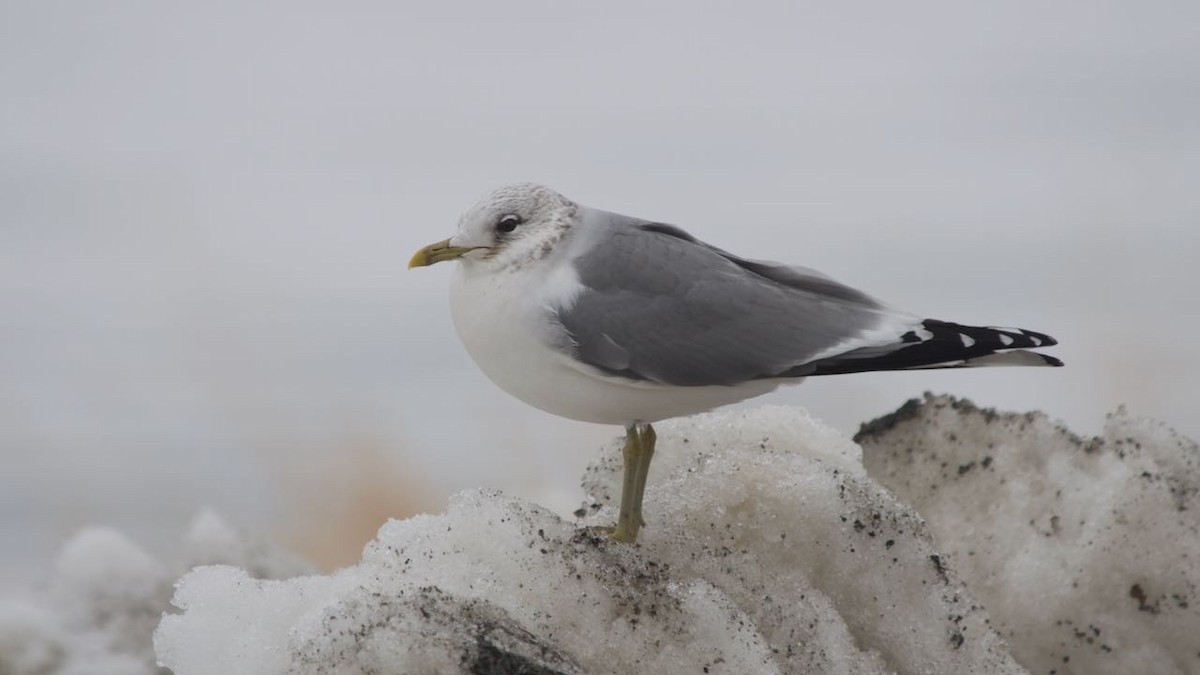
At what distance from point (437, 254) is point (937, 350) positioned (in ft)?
3.85

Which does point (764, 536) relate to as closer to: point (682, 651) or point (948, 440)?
point (682, 651)

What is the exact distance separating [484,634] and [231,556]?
191 cm

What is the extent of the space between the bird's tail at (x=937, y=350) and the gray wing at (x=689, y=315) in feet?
0.19

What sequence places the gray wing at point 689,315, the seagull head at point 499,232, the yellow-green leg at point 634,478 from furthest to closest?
the seagull head at point 499,232 < the gray wing at point 689,315 < the yellow-green leg at point 634,478

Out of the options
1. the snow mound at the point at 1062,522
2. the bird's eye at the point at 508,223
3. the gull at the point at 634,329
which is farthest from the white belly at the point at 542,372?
the snow mound at the point at 1062,522

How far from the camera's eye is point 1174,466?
11.2ft

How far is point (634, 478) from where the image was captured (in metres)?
3.19

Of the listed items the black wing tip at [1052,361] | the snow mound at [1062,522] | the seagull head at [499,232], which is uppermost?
the seagull head at [499,232]

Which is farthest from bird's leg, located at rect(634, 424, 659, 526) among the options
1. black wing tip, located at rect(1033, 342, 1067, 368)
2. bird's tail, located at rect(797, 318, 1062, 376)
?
black wing tip, located at rect(1033, 342, 1067, 368)

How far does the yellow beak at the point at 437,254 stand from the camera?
131 inches

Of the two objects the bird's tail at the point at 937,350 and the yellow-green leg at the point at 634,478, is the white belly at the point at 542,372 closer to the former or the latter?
the yellow-green leg at the point at 634,478

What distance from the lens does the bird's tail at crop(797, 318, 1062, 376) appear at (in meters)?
3.21

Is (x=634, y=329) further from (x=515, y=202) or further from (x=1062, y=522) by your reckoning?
(x=1062, y=522)

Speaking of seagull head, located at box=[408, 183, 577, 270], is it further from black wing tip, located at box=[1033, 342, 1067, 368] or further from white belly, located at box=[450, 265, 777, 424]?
black wing tip, located at box=[1033, 342, 1067, 368]
